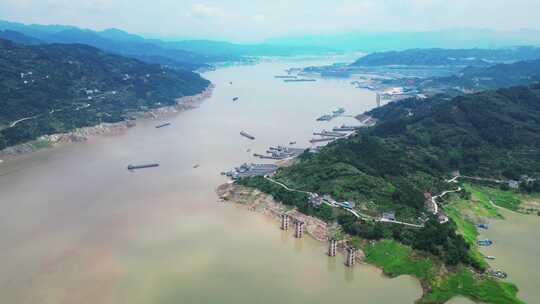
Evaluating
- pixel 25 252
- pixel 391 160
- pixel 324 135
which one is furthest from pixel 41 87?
pixel 391 160

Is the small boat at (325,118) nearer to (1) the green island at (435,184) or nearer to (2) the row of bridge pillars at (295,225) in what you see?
(1) the green island at (435,184)

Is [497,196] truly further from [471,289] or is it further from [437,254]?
[471,289]

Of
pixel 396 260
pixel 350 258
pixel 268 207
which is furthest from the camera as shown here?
pixel 268 207

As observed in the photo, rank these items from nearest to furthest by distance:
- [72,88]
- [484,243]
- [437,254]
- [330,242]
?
[437,254]
[330,242]
[484,243]
[72,88]

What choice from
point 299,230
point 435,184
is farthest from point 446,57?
point 299,230

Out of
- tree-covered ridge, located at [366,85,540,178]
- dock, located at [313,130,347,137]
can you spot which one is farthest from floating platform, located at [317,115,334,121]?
tree-covered ridge, located at [366,85,540,178]

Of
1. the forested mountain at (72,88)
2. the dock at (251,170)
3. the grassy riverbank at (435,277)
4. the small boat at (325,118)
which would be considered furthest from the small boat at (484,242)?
the forested mountain at (72,88)
